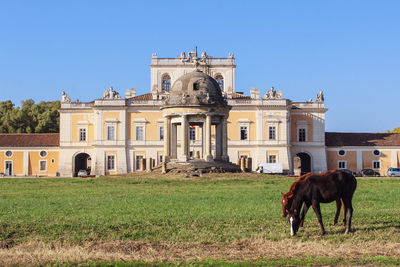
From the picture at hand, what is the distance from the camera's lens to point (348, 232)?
13953 mm

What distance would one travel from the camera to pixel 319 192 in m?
13.7

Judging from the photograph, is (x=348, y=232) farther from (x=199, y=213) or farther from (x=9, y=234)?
(x=9, y=234)

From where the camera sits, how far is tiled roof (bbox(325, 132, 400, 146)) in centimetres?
7362

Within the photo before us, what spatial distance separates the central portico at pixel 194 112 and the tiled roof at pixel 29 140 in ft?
109

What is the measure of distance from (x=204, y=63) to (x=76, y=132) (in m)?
18.9

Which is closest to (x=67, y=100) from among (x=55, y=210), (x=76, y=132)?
(x=76, y=132)

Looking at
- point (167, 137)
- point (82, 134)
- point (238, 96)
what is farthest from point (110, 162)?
point (167, 137)

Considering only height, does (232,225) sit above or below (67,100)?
below

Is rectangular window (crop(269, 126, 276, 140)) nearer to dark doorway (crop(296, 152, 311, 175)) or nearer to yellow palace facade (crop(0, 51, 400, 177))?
yellow palace facade (crop(0, 51, 400, 177))

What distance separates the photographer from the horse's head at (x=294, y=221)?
527 inches

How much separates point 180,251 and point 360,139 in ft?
216

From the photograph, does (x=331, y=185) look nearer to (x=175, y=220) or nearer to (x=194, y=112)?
(x=175, y=220)

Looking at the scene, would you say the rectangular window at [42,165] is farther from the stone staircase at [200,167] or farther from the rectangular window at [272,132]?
the stone staircase at [200,167]

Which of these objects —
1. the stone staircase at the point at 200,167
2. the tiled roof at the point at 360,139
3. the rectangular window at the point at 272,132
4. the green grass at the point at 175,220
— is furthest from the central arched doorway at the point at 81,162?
the green grass at the point at 175,220
